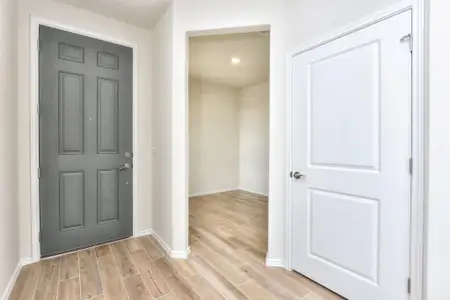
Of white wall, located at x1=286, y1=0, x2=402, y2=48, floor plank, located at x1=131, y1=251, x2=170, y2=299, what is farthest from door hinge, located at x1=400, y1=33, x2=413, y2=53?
floor plank, located at x1=131, y1=251, x2=170, y2=299

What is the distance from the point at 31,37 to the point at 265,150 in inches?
172

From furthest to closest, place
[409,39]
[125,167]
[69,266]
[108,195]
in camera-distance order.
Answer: [125,167]
[108,195]
[69,266]
[409,39]

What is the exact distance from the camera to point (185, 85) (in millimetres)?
2383

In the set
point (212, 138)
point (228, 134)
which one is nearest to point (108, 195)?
point (212, 138)

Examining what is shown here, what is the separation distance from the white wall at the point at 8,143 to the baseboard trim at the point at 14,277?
41 mm

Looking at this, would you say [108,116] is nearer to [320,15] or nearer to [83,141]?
[83,141]

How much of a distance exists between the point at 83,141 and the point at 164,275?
1666 mm

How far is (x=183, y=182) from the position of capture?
239 centimetres

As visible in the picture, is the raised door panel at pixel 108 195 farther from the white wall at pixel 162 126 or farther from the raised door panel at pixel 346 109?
the raised door panel at pixel 346 109

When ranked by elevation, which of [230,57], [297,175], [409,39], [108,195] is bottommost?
[108,195]

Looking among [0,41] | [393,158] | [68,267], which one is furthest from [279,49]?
[68,267]

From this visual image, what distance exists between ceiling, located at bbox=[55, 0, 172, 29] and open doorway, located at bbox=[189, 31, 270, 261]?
839 millimetres

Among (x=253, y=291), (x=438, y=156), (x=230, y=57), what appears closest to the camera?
(x=438, y=156)

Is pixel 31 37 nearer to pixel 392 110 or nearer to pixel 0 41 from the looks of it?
pixel 0 41
